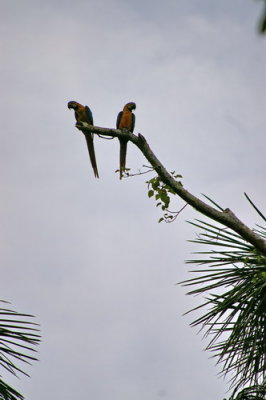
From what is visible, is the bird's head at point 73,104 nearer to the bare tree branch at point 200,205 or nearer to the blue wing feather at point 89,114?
the blue wing feather at point 89,114

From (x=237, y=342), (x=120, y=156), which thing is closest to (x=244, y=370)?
(x=237, y=342)

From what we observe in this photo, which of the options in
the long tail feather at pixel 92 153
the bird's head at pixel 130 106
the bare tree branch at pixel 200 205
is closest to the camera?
the bare tree branch at pixel 200 205

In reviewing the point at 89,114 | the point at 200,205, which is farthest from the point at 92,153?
the point at 200,205

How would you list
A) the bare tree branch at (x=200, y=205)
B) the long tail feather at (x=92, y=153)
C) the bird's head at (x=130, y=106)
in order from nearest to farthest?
the bare tree branch at (x=200, y=205) < the long tail feather at (x=92, y=153) < the bird's head at (x=130, y=106)

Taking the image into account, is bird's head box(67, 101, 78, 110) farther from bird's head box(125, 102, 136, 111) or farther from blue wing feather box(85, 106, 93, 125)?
bird's head box(125, 102, 136, 111)

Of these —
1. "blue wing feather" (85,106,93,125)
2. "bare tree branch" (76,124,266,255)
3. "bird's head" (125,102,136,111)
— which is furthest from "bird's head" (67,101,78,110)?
"bare tree branch" (76,124,266,255)

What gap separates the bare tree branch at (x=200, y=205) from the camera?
2803 mm

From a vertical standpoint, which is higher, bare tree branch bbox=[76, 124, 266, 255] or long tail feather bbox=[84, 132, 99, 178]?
long tail feather bbox=[84, 132, 99, 178]

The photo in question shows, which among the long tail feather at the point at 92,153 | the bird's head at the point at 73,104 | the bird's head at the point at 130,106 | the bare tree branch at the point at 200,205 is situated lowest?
the bare tree branch at the point at 200,205

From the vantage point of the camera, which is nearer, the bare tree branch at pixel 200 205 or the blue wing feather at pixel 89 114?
the bare tree branch at pixel 200 205

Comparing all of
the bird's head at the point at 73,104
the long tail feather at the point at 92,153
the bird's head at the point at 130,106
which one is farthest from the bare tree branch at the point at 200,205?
the bird's head at the point at 73,104

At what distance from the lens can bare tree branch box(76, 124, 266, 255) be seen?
2.80 meters

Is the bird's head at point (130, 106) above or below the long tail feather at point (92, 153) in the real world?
above

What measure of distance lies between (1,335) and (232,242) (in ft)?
5.43
